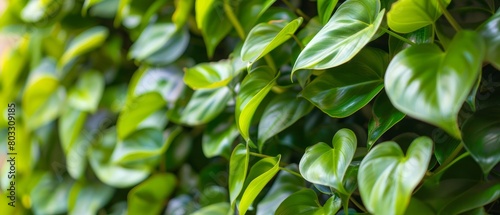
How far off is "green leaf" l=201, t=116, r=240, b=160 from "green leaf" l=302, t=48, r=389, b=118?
211mm

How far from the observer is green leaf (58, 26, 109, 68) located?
1087 millimetres

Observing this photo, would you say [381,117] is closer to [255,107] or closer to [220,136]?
[255,107]

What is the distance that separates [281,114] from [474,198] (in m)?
0.27

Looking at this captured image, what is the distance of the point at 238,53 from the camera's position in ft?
2.53

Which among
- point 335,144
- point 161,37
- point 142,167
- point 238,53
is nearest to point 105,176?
point 142,167

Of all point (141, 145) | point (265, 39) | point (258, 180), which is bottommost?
point (141, 145)

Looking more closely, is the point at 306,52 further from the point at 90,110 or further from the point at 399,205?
the point at 90,110

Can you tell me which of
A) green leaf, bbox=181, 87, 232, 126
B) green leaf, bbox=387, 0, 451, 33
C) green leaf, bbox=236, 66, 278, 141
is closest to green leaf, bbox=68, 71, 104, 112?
green leaf, bbox=181, 87, 232, 126

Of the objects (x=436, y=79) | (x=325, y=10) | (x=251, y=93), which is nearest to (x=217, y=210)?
(x=251, y=93)

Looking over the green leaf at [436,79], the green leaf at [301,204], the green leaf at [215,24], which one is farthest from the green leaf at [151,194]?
the green leaf at [436,79]

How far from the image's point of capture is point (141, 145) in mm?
964

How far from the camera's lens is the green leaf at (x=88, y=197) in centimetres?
108

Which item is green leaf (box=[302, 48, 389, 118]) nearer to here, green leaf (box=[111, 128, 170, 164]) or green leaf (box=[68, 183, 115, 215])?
green leaf (box=[111, 128, 170, 164])

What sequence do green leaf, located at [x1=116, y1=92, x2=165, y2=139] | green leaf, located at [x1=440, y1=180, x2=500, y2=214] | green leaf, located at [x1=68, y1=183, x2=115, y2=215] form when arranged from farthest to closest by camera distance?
green leaf, located at [x1=68, y1=183, x2=115, y2=215]
green leaf, located at [x1=116, y1=92, x2=165, y2=139]
green leaf, located at [x1=440, y1=180, x2=500, y2=214]
